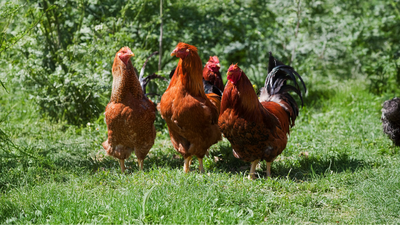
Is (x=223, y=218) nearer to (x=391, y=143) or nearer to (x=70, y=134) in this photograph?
(x=391, y=143)

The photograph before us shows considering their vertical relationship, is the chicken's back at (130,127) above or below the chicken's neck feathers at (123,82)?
below

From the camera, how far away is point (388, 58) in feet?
25.2

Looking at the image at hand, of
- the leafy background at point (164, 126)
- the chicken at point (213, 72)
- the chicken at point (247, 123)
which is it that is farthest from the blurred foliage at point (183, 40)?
the chicken at point (247, 123)

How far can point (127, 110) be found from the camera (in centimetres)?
441

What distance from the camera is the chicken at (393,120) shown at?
509 cm

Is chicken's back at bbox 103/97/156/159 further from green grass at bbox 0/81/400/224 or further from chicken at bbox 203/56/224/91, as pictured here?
chicken at bbox 203/56/224/91

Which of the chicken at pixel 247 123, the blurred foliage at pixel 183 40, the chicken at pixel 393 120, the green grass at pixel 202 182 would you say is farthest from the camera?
the blurred foliage at pixel 183 40

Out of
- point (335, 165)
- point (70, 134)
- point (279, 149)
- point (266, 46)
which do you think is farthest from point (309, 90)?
point (70, 134)

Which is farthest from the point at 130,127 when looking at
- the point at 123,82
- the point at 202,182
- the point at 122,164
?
the point at 202,182

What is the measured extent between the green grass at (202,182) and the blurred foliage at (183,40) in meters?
0.76

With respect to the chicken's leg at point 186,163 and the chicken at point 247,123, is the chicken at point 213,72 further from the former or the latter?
the chicken's leg at point 186,163

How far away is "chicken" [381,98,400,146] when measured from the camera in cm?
509

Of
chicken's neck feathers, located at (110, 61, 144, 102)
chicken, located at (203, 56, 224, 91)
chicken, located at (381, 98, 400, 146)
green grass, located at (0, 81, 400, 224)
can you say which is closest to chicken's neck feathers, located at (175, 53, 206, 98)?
chicken's neck feathers, located at (110, 61, 144, 102)

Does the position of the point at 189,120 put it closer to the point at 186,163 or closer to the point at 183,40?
the point at 186,163
